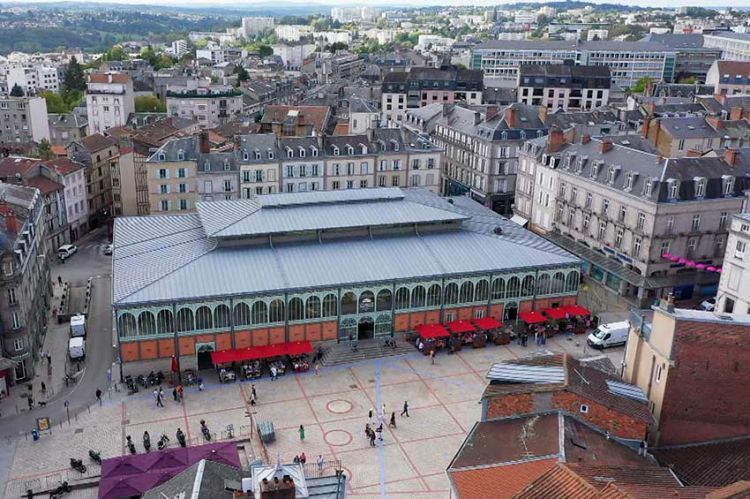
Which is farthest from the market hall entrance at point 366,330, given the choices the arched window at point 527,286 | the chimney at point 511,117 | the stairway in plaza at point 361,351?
the chimney at point 511,117

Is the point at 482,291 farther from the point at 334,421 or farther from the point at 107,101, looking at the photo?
the point at 107,101

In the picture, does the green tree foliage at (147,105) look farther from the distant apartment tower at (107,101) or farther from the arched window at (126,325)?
the arched window at (126,325)

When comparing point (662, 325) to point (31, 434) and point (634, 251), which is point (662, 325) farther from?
point (31, 434)

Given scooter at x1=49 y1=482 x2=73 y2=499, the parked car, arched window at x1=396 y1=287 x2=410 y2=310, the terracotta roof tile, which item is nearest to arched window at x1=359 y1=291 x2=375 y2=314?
arched window at x1=396 y1=287 x2=410 y2=310

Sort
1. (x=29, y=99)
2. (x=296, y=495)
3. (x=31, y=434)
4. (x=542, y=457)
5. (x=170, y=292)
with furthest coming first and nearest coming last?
(x=29, y=99) < (x=170, y=292) < (x=31, y=434) < (x=542, y=457) < (x=296, y=495)

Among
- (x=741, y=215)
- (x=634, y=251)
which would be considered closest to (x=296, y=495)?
(x=741, y=215)

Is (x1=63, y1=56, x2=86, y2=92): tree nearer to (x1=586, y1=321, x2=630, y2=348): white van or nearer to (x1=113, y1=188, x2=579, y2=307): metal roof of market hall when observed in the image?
(x1=113, y1=188, x2=579, y2=307): metal roof of market hall
